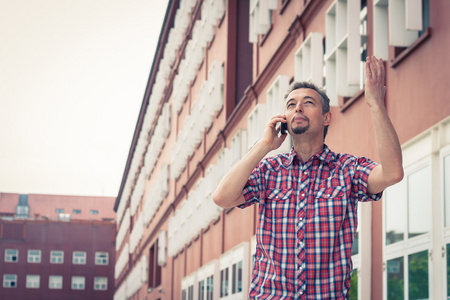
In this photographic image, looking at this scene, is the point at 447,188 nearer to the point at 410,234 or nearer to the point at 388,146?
the point at 410,234

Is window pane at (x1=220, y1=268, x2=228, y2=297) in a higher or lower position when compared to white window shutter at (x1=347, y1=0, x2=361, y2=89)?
lower

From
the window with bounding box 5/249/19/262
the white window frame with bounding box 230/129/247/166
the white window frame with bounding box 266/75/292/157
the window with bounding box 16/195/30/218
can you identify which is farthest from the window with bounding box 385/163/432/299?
the window with bounding box 16/195/30/218

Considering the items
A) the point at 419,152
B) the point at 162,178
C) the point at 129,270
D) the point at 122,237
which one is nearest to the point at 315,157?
the point at 419,152

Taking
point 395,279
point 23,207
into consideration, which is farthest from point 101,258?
point 395,279

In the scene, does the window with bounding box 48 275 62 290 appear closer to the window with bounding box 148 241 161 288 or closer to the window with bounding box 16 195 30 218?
the window with bounding box 16 195 30 218

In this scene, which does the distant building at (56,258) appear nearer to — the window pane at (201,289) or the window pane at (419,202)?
the window pane at (201,289)

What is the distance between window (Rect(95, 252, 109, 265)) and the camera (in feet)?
283

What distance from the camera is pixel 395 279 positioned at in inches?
442

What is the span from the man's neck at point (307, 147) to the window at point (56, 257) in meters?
82.4

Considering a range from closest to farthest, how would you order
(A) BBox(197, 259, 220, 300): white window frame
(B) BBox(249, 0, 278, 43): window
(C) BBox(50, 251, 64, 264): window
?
1. (B) BBox(249, 0, 278, 43): window
2. (A) BBox(197, 259, 220, 300): white window frame
3. (C) BBox(50, 251, 64, 264): window

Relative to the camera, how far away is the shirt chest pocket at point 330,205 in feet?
13.5

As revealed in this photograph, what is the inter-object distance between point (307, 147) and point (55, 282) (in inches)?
3256

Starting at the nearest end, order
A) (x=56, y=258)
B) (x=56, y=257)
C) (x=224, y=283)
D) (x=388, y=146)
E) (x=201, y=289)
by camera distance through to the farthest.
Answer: (x=388, y=146)
(x=224, y=283)
(x=201, y=289)
(x=56, y=258)
(x=56, y=257)

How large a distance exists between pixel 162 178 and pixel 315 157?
37.5m
